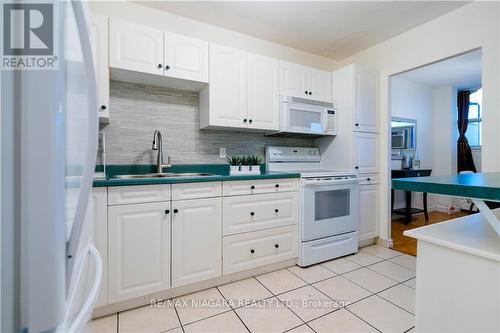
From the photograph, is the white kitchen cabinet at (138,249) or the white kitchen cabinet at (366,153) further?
the white kitchen cabinet at (366,153)

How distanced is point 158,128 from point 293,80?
1528 mm

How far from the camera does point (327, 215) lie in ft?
7.81

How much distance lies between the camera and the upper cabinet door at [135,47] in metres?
1.81

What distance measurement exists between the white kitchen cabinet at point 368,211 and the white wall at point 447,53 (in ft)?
0.27

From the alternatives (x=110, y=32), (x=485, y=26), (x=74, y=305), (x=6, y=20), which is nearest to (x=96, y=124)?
(x=6, y=20)

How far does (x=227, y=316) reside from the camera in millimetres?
1543

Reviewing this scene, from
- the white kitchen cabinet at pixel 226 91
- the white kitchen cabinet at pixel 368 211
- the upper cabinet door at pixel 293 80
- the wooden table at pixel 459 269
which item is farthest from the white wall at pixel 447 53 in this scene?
the white kitchen cabinet at pixel 226 91

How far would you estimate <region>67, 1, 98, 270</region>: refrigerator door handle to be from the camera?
472mm

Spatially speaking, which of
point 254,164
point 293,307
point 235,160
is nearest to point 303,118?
point 254,164

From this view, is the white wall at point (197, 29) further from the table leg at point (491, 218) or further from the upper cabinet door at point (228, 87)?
the table leg at point (491, 218)

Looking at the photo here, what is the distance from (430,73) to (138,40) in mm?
4350

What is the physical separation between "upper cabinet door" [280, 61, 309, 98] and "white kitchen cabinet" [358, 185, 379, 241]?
4.23ft

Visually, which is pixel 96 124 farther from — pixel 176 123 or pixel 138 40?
pixel 176 123

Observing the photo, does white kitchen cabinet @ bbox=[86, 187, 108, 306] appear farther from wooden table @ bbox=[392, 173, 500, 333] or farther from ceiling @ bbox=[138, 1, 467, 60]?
ceiling @ bbox=[138, 1, 467, 60]
